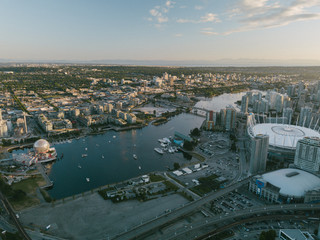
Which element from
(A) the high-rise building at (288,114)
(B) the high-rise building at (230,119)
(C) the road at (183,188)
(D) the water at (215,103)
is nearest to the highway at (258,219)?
(C) the road at (183,188)

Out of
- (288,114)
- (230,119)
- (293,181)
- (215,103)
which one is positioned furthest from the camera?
(215,103)

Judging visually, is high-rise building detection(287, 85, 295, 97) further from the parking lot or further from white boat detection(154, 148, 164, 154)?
white boat detection(154, 148, 164, 154)

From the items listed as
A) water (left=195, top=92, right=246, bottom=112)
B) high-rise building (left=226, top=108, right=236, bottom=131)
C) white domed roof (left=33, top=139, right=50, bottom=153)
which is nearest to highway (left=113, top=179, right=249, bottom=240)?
→ white domed roof (left=33, top=139, right=50, bottom=153)

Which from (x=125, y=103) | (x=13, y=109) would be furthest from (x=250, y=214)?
(x=13, y=109)

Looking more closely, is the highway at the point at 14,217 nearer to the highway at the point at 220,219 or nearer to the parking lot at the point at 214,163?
the highway at the point at 220,219

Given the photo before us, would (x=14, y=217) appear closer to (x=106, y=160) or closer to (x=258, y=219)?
(x=106, y=160)

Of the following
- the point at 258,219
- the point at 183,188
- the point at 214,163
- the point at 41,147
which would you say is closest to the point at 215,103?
the point at 214,163
